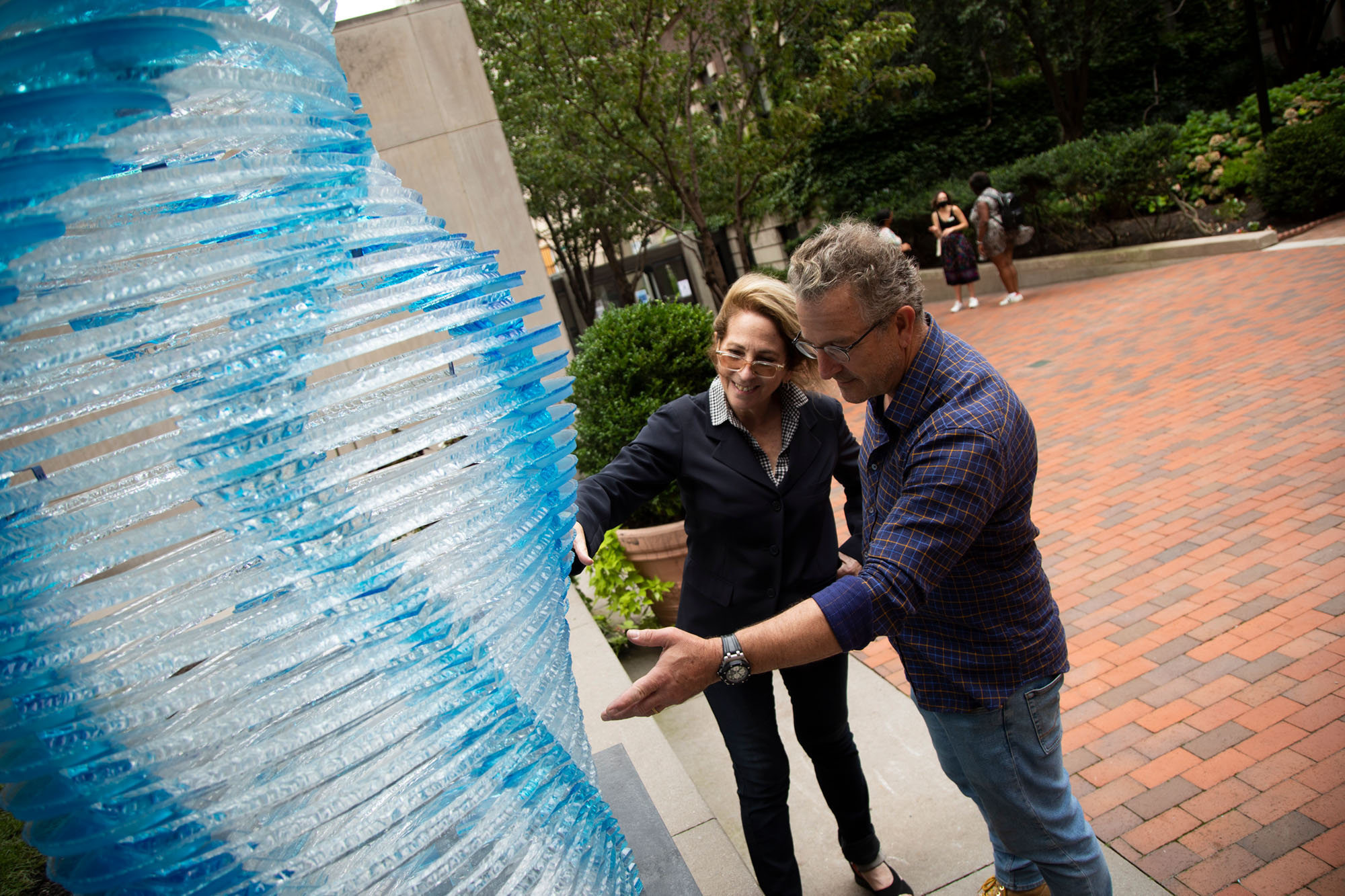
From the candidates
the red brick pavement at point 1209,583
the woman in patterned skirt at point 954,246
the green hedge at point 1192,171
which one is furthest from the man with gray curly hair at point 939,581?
the green hedge at point 1192,171

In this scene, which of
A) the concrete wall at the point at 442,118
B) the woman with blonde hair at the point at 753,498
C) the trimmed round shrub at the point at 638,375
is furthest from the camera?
the concrete wall at the point at 442,118

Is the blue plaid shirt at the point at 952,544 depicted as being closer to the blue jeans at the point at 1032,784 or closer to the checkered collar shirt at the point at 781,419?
the blue jeans at the point at 1032,784

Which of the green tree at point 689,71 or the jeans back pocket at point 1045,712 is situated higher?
the green tree at point 689,71

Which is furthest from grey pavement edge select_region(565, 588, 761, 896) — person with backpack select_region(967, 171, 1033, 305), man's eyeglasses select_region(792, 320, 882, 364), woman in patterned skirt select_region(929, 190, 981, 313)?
woman in patterned skirt select_region(929, 190, 981, 313)

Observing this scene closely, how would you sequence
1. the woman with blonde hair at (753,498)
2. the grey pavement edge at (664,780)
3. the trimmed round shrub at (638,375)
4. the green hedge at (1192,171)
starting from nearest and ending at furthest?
the woman with blonde hair at (753,498) → the grey pavement edge at (664,780) → the trimmed round shrub at (638,375) → the green hedge at (1192,171)

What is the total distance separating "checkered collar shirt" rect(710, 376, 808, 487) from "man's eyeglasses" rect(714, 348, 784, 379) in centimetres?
9

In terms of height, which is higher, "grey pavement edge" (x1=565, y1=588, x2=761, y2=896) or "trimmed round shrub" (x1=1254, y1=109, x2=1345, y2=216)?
"trimmed round shrub" (x1=1254, y1=109, x2=1345, y2=216)

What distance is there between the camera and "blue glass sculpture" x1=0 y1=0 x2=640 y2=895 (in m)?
0.99

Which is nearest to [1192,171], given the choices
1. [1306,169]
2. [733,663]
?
[1306,169]

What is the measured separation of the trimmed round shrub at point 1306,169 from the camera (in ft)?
35.1

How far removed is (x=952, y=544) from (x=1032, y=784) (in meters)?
0.76

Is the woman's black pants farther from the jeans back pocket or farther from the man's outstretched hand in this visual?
the man's outstretched hand

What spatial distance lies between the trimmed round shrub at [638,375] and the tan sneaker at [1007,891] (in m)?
2.56

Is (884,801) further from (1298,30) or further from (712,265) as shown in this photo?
(1298,30)
